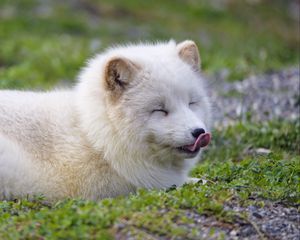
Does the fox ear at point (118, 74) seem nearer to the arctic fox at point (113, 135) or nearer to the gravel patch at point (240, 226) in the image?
the arctic fox at point (113, 135)

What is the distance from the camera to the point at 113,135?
657 cm

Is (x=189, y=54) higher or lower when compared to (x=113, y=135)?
higher

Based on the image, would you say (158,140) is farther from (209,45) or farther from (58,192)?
(209,45)

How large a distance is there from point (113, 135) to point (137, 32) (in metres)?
12.8

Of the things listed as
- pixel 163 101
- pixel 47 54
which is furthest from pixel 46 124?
pixel 47 54

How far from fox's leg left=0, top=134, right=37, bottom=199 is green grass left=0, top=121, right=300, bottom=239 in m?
0.23

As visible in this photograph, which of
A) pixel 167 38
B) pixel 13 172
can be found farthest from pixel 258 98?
pixel 167 38

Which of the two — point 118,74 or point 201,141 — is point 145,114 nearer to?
point 118,74

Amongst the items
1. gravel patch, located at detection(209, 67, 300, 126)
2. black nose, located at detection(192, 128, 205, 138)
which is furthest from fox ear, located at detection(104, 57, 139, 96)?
gravel patch, located at detection(209, 67, 300, 126)

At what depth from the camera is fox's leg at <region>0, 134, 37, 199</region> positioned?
6301mm

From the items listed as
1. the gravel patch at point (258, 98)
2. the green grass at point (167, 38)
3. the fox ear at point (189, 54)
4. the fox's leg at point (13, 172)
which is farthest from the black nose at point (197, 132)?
the gravel patch at point (258, 98)

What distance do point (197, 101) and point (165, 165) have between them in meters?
0.69

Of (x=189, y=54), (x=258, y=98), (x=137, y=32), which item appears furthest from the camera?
(x=137, y=32)

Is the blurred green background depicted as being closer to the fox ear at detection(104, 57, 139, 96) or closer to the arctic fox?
the arctic fox
